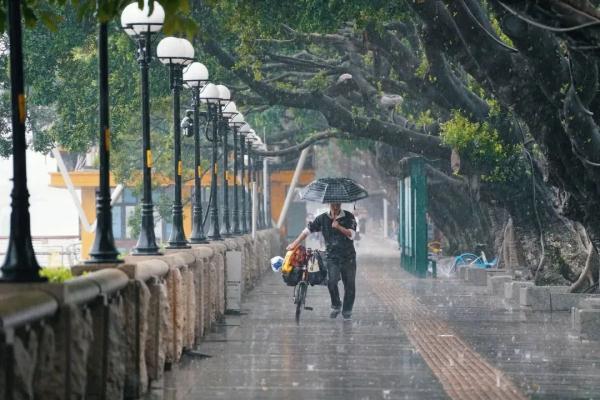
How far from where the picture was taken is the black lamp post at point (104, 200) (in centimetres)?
1363

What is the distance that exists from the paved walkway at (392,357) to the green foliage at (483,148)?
113 inches

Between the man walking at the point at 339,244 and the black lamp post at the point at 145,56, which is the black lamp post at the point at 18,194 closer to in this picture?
the black lamp post at the point at 145,56

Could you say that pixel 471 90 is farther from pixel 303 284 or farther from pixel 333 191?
pixel 303 284

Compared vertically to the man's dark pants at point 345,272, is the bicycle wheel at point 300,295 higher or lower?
lower

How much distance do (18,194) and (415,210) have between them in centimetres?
2774

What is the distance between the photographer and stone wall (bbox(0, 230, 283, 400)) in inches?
340

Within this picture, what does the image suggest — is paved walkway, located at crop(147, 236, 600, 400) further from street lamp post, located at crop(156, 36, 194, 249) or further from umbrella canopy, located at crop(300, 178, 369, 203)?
umbrella canopy, located at crop(300, 178, 369, 203)

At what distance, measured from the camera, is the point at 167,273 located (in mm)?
15852

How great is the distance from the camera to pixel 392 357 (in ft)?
54.4

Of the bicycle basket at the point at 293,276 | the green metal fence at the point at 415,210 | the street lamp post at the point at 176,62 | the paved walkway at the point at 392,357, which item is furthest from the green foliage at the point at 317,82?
the street lamp post at the point at 176,62

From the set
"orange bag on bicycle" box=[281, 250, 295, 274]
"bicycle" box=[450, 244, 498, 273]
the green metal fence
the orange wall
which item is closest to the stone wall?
"orange bag on bicycle" box=[281, 250, 295, 274]

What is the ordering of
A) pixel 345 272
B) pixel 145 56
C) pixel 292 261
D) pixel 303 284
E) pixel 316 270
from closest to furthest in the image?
pixel 145 56, pixel 345 272, pixel 303 284, pixel 292 261, pixel 316 270

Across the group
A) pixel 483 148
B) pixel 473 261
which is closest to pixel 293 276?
pixel 483 148

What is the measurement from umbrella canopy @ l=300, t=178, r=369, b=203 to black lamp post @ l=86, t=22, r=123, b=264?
31.1ft
